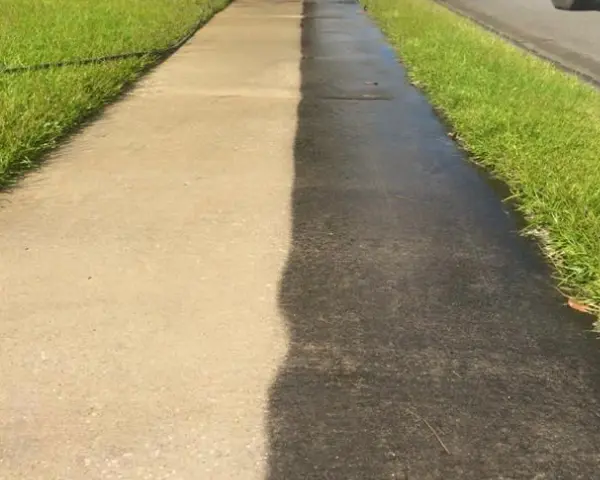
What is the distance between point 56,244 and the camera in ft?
13.6

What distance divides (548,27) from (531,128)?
888cm

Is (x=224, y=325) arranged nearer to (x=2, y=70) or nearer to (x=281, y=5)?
(x=2, y=70)

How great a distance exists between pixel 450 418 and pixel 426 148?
3874 millimetres

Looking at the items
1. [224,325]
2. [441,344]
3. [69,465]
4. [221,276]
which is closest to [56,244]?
[221,276]

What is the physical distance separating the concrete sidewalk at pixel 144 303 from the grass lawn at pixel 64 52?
0.91 feet

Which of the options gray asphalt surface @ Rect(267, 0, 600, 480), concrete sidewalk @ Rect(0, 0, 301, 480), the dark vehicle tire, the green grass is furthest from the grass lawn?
the dark vehicle tire

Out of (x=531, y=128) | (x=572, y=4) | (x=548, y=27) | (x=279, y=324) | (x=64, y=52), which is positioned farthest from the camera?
(x=572, y=4)

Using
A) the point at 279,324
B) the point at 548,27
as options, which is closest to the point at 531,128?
the point at 279,324

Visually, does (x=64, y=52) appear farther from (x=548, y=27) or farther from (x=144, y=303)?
(x=548, y=27)

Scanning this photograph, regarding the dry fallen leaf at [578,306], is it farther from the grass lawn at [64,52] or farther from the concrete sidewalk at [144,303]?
the grass lawn at [64,52]

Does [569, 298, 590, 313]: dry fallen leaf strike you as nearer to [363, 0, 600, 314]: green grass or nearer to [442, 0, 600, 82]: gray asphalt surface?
[363, 0, 600, 314]: green grass

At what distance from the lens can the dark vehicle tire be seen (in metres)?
17.0

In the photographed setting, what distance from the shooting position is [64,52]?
9.20 m

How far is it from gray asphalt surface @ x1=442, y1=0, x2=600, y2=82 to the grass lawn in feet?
19.3
